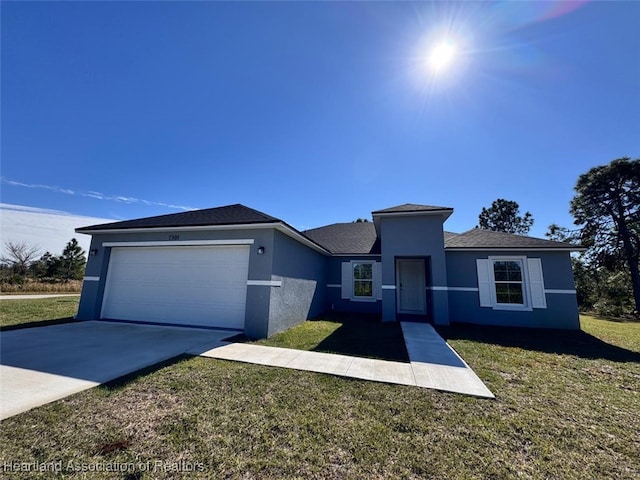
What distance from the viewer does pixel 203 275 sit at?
806 cm

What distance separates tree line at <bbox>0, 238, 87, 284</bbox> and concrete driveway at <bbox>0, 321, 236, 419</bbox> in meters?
28.8

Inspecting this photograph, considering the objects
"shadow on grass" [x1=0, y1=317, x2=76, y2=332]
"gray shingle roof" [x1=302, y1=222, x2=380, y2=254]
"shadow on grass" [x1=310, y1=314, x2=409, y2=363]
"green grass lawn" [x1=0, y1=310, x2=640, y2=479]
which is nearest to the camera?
"green grass lawn" [x1=0, y1=310, x2=640, y2=479]

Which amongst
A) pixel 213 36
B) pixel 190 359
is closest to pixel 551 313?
pixel 190 359

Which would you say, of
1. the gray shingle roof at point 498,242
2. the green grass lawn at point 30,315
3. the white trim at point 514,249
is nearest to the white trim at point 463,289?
the white trim at point 514,249

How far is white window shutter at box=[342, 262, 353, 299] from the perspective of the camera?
12.5m

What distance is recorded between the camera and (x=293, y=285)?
870 centimetres

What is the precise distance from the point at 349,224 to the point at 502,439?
1419 centimetres

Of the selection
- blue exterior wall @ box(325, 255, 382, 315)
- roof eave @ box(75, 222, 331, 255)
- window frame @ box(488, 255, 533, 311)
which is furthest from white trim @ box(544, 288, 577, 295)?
roof eave @ box(75, 222, 331, 255)

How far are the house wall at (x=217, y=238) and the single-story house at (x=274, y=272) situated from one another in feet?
0.10

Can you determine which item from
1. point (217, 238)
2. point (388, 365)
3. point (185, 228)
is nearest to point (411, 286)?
point (388, 365)

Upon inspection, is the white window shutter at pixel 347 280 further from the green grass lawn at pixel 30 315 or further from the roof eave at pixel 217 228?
the green grass lawn at pixel 30 315

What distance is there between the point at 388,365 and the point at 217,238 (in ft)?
19.7

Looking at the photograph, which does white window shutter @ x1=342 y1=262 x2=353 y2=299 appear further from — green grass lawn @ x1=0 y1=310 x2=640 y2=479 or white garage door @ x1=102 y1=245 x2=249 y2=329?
green grass lawn @ x1=0 y1=310 x2=640 y2=479

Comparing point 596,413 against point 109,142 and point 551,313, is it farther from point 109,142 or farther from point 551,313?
point 109,142
